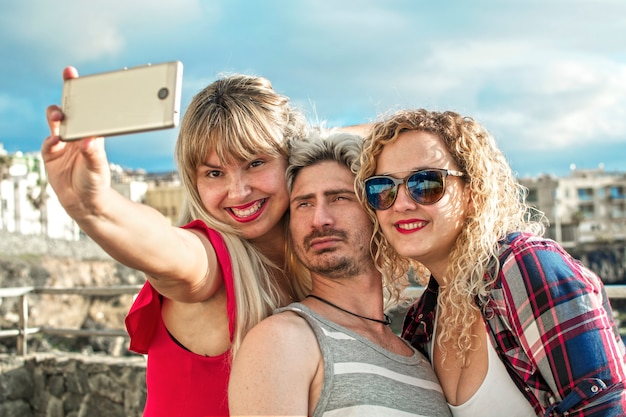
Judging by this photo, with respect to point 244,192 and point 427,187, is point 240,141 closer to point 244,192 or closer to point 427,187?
point 244,192

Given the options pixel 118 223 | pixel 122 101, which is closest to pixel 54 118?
pixel 122 101

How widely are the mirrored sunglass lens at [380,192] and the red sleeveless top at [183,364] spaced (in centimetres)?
59

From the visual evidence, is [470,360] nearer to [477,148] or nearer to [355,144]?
[477,148]

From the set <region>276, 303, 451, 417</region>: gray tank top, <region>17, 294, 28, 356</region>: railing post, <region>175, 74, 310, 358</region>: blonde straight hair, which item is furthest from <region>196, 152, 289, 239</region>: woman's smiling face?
<region>17, 294, 28, 356</region>: railing post

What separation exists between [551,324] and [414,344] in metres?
0.83

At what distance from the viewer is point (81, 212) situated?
170cm

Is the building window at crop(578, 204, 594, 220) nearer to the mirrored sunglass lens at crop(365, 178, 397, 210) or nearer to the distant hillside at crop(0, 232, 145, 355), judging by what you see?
the distant hillside at crop(0, 232, 145, 355)

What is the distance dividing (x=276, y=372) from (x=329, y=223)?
0.72 m

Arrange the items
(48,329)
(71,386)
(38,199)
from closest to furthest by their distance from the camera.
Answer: (71,386), (48,329), (38,199)

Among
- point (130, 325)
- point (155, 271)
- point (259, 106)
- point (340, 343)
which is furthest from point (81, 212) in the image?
point (259, 106)

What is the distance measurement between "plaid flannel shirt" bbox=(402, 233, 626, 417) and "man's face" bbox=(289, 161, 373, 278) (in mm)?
639

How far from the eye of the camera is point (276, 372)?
2086 millimetres

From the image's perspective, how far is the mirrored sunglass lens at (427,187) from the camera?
7.97ft

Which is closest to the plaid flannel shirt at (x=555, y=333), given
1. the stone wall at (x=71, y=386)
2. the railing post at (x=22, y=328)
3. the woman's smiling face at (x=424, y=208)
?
the woman's smiling face at (x=424, y=208)
